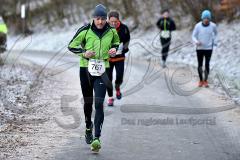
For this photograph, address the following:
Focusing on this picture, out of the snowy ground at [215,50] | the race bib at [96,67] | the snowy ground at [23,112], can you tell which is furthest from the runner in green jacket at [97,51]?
the snowy ground at [215,50]

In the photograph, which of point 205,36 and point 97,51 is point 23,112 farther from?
point 205,36

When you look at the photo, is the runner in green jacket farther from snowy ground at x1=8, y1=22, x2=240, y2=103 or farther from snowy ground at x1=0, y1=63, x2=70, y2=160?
snowy ground at x1=8, y1=22, x2=240, y2=103

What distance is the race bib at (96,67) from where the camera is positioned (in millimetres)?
7570

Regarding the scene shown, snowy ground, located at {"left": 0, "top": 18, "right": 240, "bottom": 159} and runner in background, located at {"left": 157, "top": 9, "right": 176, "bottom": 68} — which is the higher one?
runner in background, located at {"left": 157, "top": 9, "right": 176, "bottom": 68}

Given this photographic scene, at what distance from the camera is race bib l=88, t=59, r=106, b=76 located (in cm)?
757

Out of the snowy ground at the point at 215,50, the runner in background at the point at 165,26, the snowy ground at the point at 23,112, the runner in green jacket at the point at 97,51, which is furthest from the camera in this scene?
the runner in background at the point at 165,26

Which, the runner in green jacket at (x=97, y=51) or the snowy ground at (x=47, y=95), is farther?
the snowy ground at (x=47, y=95)

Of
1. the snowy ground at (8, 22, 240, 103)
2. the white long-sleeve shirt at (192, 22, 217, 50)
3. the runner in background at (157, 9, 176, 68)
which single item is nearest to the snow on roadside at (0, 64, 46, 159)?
the snowy ground at (8, 22, 240, 103)

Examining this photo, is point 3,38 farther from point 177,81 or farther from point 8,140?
point 8,140

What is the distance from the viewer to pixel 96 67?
7.57 m

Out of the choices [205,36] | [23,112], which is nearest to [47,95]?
[23,112]

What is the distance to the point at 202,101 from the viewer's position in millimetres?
12375

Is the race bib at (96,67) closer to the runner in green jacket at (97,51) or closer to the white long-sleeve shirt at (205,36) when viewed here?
the runner in green jacket at (97,51)

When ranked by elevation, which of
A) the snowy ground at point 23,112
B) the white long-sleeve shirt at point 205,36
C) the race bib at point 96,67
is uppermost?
the white long-sleeve shirt at point 205,36
